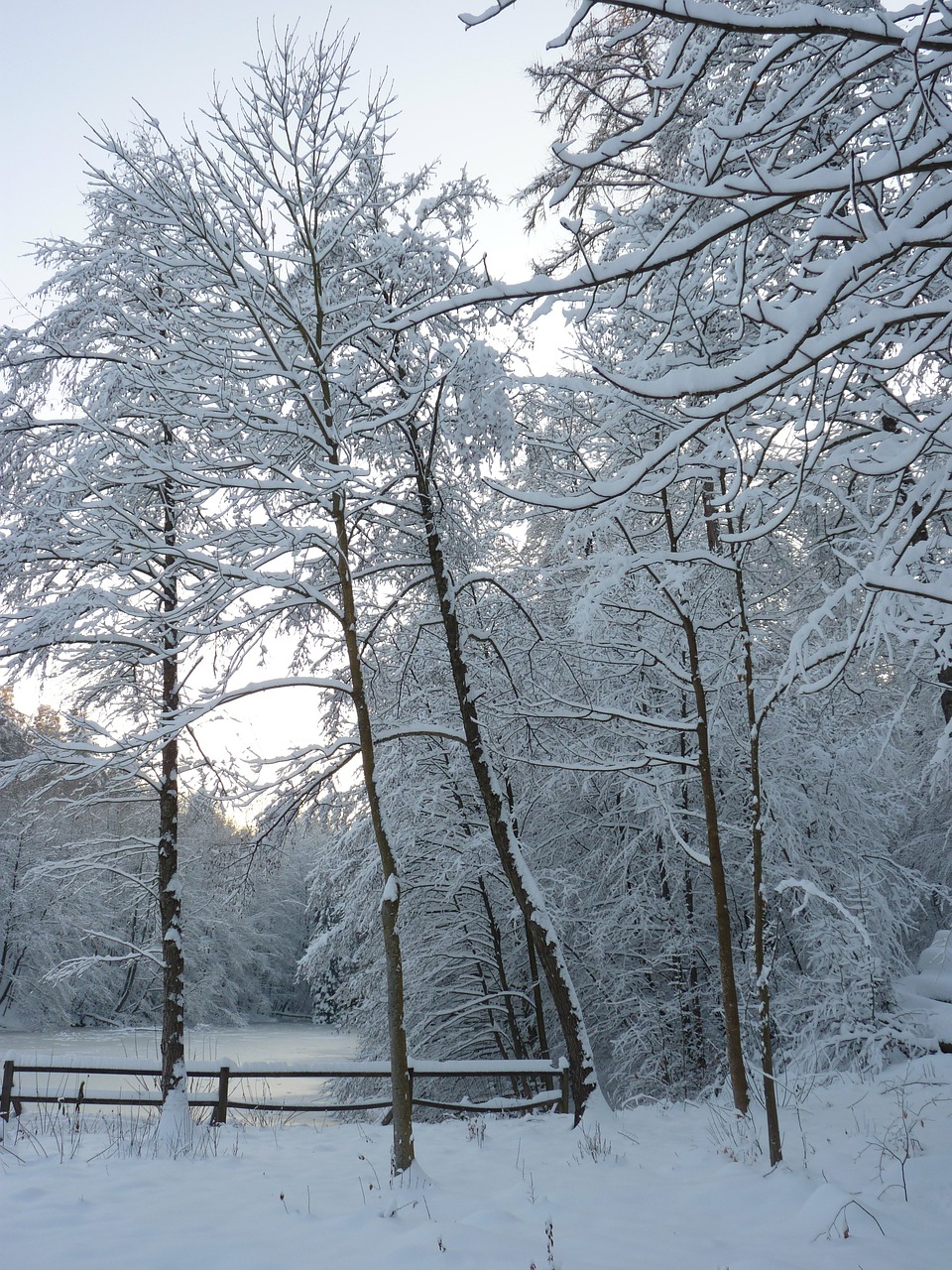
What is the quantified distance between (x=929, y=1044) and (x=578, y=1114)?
3.60 meters

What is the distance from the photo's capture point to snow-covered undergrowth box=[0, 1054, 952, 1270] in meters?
3.75

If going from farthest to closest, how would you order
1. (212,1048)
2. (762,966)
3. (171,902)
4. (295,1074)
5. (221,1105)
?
(212,1048) → (221,1105) → (171,902) → (295,1074) → (762,966)

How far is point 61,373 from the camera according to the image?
9.09 m

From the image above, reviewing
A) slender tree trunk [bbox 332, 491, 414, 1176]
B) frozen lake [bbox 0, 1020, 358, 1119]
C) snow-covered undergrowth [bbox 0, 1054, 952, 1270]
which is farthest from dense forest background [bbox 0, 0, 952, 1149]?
frozen lake [bbox 0, 1020, 358, 1119]

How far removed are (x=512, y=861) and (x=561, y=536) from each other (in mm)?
3559

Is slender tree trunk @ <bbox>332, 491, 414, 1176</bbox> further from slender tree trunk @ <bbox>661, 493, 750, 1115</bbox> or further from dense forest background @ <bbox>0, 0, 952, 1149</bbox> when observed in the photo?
slender tree trunk @ <bbox>661, 493, 750, 1115</bbox>

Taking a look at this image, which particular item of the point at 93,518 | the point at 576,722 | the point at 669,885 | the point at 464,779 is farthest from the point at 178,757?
the point at 669,885

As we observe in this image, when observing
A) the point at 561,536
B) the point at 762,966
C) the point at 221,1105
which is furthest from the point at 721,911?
the point at 221,1105

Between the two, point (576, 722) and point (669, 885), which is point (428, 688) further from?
point (669, 885)

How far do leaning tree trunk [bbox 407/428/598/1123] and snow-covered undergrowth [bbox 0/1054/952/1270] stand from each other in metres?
0.87

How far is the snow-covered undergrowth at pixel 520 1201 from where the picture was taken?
3.75 meters

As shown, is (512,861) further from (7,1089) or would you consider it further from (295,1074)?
(7,1089)

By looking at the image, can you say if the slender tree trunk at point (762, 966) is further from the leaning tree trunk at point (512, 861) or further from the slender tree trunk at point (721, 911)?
the leaning tree trunk at point (512, 861)

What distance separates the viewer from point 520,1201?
4.75 metres
